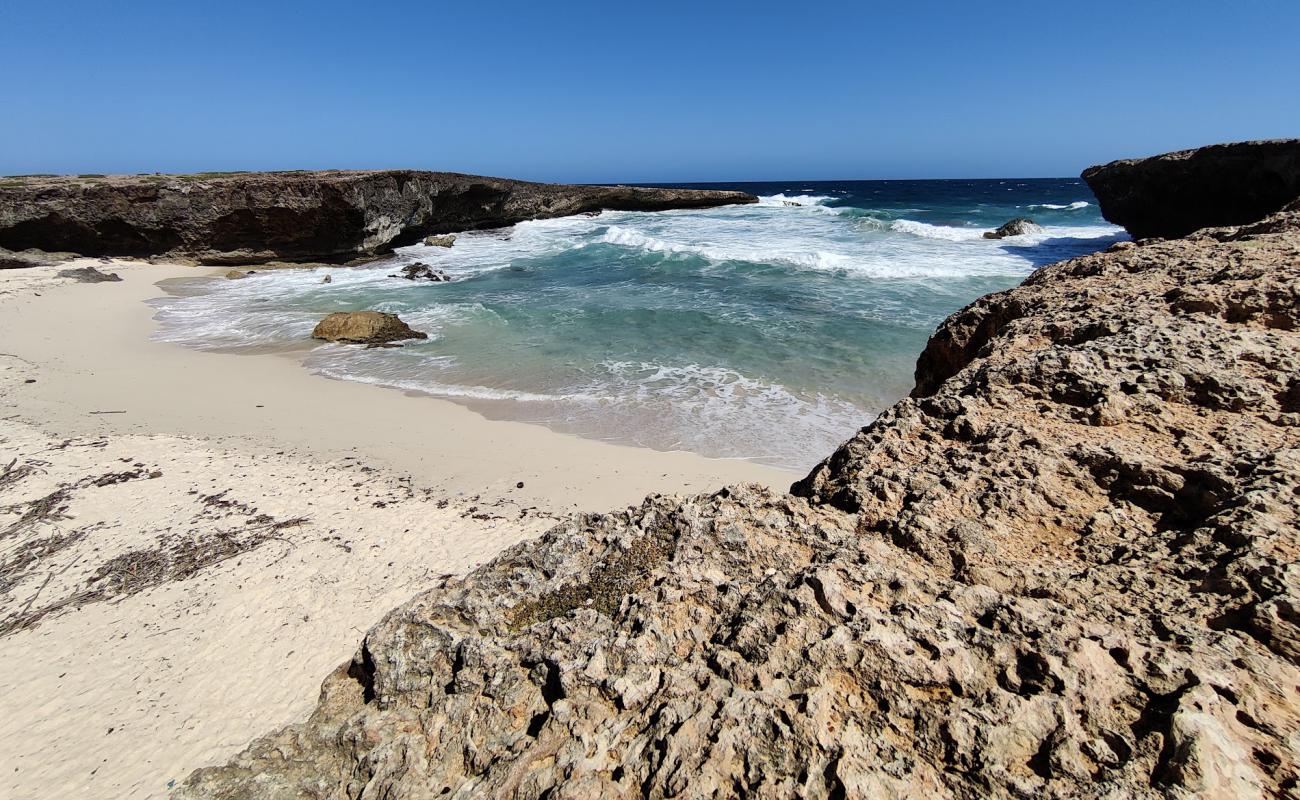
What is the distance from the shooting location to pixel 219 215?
73.7 ft

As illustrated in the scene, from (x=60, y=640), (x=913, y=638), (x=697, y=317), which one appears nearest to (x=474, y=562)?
(x=60, y=640)

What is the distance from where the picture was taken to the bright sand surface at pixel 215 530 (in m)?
3.63

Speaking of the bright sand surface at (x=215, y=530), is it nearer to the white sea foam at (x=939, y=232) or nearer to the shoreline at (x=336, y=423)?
the shoreline at (x=336, y=423)

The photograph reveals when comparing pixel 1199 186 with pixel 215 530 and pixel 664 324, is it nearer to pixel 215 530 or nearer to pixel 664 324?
pixel 664 324

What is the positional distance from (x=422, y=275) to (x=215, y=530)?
54.5 ft

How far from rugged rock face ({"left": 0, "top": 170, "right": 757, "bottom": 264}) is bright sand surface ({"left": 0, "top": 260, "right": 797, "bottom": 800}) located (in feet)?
47.9

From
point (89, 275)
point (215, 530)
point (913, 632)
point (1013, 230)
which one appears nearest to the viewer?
point (913, 632)

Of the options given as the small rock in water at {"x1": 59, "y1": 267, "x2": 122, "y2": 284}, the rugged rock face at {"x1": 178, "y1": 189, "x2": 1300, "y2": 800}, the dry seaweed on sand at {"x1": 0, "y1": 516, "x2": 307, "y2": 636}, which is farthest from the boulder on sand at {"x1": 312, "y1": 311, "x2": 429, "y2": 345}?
the rugged rock face at {"x1": 178, "y1": 189, "x2": 1300, "y2": 800}

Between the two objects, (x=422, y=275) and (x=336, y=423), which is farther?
(x=422, y=275)

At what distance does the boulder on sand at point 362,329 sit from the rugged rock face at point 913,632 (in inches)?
447

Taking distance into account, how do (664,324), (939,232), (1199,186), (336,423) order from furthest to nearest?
(939,232)
(1199,186)
(664,324)
(336,423)

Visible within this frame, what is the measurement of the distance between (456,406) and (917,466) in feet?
24.6

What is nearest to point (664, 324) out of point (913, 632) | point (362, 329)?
point (362, 329)

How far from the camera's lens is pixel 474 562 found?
5.12m
